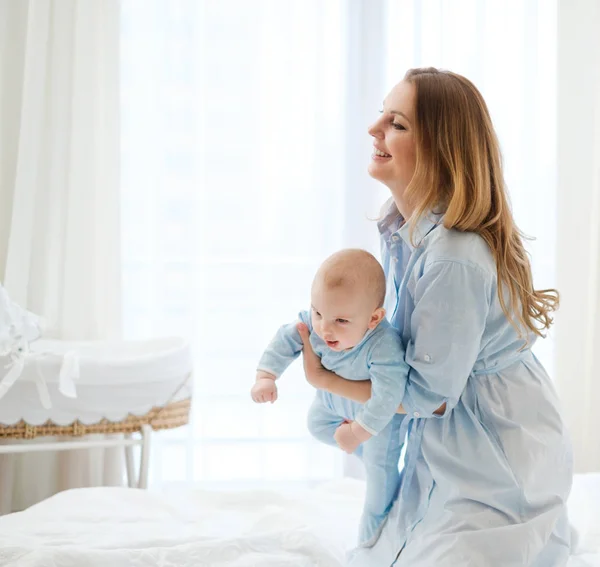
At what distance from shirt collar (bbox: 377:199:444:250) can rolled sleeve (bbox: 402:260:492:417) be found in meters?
0.10

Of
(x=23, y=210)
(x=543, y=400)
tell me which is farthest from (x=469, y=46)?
(x=543, y=400)

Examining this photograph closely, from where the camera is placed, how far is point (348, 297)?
4.33 feet

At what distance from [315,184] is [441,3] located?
2.84 ft

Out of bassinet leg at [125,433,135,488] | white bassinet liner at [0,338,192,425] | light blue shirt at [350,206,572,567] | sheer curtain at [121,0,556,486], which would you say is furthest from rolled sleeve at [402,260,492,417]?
sheer curtain at [121,0,556,486]

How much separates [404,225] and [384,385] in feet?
1.07

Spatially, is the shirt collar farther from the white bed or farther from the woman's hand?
the white bed

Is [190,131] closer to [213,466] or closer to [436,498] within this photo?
[213,466]

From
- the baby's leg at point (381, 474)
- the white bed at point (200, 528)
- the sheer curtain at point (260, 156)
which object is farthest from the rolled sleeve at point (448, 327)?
the sheer curtain at point (260, 156)

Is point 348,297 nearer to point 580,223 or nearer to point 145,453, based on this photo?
point 145,453

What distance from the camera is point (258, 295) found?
309cm

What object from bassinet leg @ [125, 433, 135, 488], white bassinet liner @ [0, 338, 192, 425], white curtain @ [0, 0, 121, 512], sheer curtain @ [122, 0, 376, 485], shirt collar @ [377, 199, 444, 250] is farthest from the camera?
sheer curtain @ [122, 0, 376, 485]

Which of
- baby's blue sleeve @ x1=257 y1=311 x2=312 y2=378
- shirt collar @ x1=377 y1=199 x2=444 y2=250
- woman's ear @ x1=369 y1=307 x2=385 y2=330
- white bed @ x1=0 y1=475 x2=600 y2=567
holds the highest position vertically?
shirt collar @ x1=377 y1=199 x2=444 y2=250

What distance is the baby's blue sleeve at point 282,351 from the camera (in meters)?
1.46

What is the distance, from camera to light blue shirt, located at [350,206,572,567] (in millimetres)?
1264
